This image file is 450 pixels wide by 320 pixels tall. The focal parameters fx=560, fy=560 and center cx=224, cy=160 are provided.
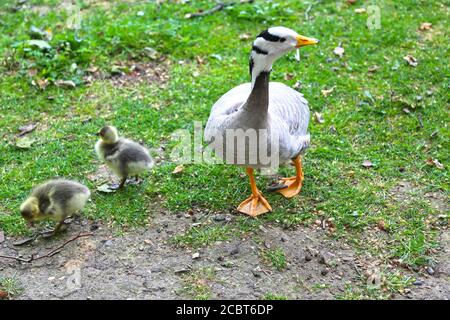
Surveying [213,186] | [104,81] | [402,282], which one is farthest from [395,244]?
[104,81]

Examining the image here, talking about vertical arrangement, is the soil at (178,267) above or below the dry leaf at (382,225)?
above

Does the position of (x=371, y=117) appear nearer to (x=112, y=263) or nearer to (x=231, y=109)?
(x=231, y=109)

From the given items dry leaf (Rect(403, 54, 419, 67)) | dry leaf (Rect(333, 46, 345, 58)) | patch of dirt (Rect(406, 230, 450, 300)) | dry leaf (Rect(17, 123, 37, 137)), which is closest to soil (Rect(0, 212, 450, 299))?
patch of dirt (Rect(406, 230, 450, 300))

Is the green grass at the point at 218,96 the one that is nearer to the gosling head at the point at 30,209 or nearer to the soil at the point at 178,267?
the soil at the point at 178,267

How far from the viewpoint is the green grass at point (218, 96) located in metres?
5.54

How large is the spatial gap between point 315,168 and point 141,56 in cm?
337

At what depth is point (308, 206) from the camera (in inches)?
222

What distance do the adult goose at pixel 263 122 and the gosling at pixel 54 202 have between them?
1361 millimetres

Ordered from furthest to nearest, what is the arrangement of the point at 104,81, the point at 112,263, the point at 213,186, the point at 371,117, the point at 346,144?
the point at 104,81 → the point at 371,117 → the point at 346,144 → the point at 213,186 → the point at 112,263

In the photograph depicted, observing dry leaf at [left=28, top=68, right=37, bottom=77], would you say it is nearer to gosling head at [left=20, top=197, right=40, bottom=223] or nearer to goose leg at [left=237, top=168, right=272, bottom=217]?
gosling head at [left=20, top=197, right=40, bottom=223]

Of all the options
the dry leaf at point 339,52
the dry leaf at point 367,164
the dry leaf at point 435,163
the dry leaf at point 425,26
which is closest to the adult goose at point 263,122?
the dry leaf at point 367,164

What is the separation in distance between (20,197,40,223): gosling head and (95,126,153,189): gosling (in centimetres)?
88

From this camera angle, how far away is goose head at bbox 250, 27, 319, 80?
4703mm

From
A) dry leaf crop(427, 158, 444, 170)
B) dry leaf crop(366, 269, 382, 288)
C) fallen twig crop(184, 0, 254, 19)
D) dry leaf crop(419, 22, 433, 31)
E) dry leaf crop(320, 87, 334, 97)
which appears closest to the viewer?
dry leaf crop(366, 269, 382, 288)
